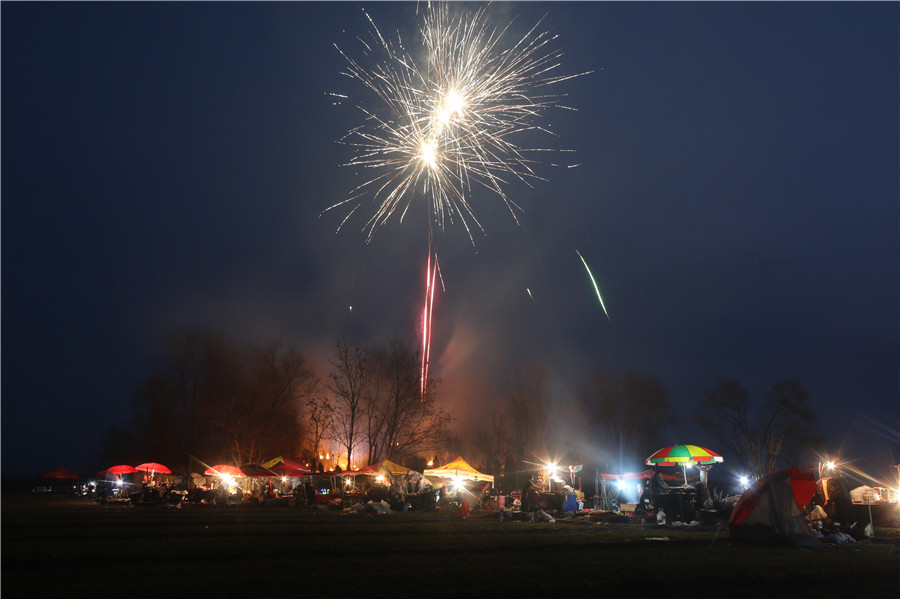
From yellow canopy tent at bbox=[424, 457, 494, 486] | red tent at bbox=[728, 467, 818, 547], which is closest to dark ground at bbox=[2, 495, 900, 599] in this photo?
red tent at bbox=[728, 467, 818, 547]

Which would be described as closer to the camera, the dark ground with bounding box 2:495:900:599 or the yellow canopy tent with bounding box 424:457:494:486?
the dark ground with bounding box 2:495:900:599

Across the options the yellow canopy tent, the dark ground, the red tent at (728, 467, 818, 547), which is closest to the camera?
the dark ground

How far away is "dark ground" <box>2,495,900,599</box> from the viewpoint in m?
7.33

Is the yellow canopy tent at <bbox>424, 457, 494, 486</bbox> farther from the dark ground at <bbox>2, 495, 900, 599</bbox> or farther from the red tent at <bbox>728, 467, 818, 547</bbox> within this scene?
the red tent at <bbox>728, 467, 818, 547</bbox>

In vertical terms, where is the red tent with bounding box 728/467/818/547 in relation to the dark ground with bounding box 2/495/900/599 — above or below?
above

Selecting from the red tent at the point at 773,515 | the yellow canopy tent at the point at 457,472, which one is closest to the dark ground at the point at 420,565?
the red tent at the point at 773,515

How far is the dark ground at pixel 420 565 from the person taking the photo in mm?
7328

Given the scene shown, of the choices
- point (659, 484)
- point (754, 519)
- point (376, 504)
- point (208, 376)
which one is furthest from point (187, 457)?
point (754, 519)

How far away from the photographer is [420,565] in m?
9.30

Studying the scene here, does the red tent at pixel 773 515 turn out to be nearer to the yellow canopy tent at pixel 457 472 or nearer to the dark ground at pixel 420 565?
the dark ground at pixel 420 565

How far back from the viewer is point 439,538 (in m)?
13.7

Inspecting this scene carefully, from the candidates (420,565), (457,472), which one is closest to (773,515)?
(420,565)

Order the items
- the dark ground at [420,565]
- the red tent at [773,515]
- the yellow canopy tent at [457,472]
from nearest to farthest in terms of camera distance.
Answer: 1. the dark ground at [420,565]
2. the red tent at [773,515]
3. the yellow canopy tent at [457,472]

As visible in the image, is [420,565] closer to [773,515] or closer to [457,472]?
[773,515]
